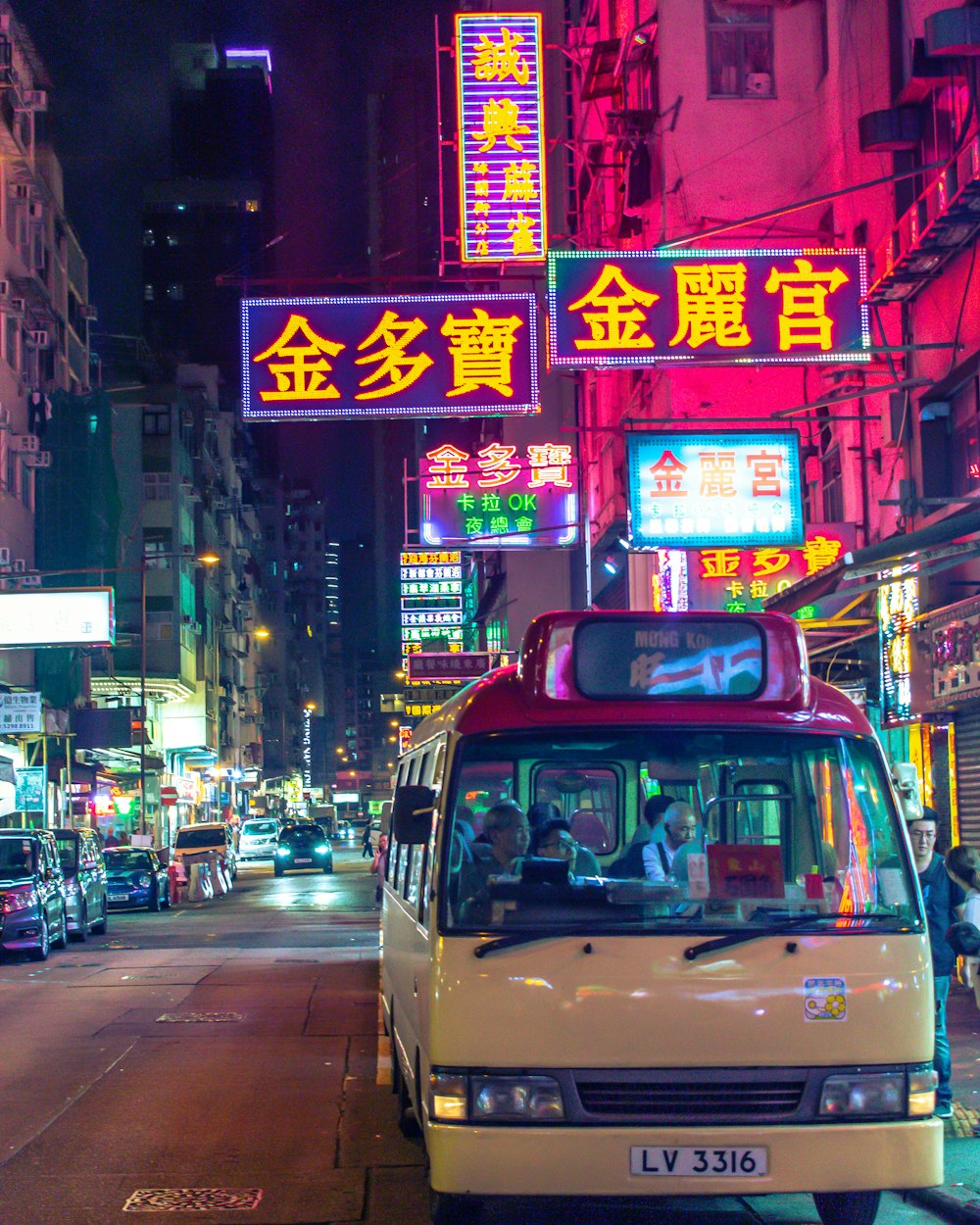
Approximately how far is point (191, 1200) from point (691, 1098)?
301 centimetres

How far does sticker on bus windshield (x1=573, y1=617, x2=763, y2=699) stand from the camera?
660cm

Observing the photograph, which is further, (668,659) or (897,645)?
(897,645)

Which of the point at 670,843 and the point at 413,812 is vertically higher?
the point at 413,812

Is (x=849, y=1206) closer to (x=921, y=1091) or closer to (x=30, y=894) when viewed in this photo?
(x=921, y=1091)

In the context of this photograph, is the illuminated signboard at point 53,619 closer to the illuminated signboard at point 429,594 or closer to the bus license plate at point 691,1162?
the illuminated signboard at point 429,594

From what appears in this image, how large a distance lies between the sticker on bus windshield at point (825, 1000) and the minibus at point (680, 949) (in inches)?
0.5

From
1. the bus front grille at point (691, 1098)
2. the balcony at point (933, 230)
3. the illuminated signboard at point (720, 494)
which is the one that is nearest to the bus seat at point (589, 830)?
the bus front grille at point (691, 1098)

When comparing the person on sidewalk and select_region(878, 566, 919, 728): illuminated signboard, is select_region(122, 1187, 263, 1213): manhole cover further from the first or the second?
select_region(878, 566, 919, 728): illuminated signboard

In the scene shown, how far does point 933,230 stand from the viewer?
14.3m

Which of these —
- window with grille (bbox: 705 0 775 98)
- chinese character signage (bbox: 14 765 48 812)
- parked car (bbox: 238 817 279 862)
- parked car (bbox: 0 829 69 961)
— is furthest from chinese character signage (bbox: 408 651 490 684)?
parked car (bbox: 238 817 279 862)

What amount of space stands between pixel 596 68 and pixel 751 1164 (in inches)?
1093

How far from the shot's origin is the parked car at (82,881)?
24.5 meters

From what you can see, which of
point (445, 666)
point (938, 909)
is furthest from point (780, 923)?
point (445, 666)

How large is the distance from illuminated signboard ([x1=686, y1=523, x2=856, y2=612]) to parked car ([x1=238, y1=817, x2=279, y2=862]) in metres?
46.1
